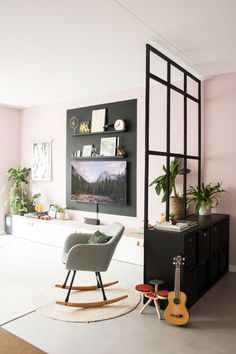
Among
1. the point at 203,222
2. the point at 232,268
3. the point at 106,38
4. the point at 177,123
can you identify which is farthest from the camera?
the point at 177,123

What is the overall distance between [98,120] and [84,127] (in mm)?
353

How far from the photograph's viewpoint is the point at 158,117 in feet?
16.3

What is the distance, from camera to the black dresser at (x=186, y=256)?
303 cm

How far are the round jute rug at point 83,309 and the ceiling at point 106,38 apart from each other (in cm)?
272

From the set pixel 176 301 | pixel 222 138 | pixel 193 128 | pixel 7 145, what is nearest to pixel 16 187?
pixel 7 145

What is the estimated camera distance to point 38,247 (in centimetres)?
562

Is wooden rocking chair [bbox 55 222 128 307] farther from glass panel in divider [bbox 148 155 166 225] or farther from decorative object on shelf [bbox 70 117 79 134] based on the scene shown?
decorative object on shelf [bbox 70 117 79 134]

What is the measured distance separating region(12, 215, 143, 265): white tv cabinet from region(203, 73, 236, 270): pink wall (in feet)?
4.21

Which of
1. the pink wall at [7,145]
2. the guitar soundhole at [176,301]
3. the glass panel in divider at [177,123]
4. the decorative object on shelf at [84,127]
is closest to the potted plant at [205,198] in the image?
the glass panel in divider at [177,123]

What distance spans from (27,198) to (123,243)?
9.70 ft

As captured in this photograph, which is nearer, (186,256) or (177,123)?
(186,256)

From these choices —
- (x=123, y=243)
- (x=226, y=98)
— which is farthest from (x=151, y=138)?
(x=123, y=243)

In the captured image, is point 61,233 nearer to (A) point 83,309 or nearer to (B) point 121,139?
(B) point 121,139

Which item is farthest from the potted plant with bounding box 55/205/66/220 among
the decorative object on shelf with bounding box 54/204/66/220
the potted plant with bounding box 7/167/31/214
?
the potted plant with bounding box 7/167/31/214
